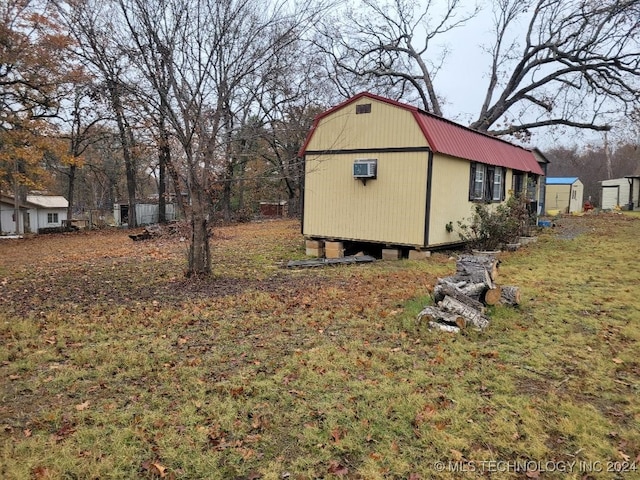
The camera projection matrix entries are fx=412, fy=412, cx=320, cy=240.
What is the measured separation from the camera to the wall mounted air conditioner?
9883mm

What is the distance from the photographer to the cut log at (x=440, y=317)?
486 cm

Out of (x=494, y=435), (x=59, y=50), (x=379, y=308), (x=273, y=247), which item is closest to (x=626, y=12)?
(x=273, y=247)

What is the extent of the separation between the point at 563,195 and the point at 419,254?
83.5ft

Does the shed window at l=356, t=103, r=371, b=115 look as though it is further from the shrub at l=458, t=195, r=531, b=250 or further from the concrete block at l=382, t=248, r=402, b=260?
the shrub at l=458, t=195, r=531, b=250

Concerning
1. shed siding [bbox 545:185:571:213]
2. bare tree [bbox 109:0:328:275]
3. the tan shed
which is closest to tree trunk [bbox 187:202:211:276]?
bare tree [bbox 109:0:328:275]

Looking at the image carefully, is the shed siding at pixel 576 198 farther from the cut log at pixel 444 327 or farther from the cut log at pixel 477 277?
the cut log at pixel 444 327

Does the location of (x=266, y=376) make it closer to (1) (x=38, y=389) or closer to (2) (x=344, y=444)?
(2) (x=344, y=444)

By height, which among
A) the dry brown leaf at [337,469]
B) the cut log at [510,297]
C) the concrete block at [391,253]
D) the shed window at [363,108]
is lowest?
the dry brown leaf at [337,469]

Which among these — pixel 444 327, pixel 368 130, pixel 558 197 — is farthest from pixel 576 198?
pixel 444 327

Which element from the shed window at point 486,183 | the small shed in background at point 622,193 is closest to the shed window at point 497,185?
the shed window at point 486,183

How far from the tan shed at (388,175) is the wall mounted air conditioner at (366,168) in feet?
0.08

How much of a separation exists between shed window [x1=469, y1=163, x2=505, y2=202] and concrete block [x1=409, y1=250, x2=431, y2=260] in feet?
9.01

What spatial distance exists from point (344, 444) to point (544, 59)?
23.0m

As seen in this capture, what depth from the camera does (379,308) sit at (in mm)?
5746
